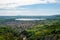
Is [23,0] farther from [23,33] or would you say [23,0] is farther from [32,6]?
[23,33]

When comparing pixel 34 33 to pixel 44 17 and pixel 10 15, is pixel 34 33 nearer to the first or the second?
pixel 44 17

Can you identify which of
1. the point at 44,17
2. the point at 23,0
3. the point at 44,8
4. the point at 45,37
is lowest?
the point at 45,37

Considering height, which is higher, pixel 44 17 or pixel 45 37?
pixel 44 17

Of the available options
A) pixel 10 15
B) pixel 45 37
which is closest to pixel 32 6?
pixel 10 15

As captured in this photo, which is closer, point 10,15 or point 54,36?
point 54,36

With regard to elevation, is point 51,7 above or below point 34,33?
above

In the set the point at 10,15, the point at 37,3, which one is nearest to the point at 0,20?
the point at 10,15

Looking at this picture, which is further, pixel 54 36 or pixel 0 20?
pixel 0 20

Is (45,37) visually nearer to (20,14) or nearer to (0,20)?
(20,14)
